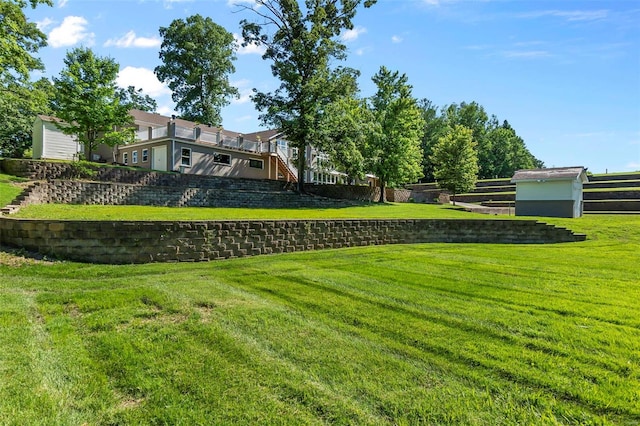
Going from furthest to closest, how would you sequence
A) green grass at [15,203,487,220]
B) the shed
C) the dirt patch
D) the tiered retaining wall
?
1. the shed
2. the tiered retaining wall
3. green grass at [15,203,487,220]
4. the dirt patch

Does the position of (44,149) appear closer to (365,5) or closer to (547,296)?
(365,5)

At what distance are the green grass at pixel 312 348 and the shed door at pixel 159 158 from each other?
17.8m

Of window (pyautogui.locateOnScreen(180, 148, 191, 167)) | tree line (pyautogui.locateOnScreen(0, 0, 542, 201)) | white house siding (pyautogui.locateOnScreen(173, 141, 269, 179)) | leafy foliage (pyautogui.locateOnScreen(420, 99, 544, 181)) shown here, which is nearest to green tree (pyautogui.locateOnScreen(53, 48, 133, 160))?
tree line (pyautogui.locateOnScreen(0, 0, 542, 201))

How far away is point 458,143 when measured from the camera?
3023 cm

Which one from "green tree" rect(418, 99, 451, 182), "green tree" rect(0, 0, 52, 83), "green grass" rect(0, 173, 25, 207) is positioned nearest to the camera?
"green grass" rect(0, 173, 25, 207)

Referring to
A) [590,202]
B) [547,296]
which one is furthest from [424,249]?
[590,202]

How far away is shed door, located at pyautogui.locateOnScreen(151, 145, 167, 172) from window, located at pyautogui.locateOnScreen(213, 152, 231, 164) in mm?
3367

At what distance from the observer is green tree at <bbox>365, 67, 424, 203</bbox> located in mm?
25530

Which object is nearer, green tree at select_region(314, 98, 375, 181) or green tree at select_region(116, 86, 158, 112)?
green tree at select_region(314, 98, 375, 181)

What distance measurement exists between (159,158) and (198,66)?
1922 centimetres

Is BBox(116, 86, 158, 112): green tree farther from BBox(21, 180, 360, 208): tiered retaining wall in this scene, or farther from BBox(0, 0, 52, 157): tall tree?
BBox(21, 180, 360, 208): tiered retaining wall

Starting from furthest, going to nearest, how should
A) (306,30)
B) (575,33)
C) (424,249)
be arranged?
1. (306,30)
2. (424,249)
3. (575,33)

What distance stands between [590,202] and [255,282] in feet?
98.8

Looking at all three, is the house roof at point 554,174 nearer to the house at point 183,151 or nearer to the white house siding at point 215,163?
the house at point 183,151
